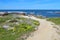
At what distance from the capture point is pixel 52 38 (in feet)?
61.7

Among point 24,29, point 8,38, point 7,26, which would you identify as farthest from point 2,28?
point 8,38

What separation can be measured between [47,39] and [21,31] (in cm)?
468

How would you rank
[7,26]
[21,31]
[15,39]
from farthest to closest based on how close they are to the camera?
[7,26] < [21,31] < [15,39]

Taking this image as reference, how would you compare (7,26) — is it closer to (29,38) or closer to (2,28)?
(2,28)

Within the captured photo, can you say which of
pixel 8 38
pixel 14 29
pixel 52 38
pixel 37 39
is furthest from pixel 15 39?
pixel 14 29

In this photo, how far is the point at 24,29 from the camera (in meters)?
23.4

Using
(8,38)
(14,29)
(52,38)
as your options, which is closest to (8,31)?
(14,29)

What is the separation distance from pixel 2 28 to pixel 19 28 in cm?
189

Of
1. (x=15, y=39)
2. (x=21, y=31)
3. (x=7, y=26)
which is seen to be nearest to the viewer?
(x=15, y=39)

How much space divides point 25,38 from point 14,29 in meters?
4.70

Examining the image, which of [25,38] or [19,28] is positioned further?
[19,28]

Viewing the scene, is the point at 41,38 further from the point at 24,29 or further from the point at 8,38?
the point at 24,29

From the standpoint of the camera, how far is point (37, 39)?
719 inches

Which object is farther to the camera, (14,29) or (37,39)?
(14,29)
